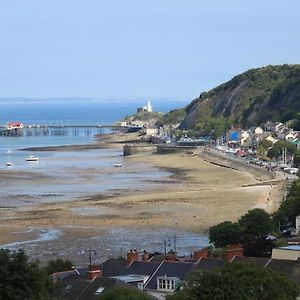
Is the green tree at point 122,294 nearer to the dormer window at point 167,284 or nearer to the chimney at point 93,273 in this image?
the chimney at point 93,273

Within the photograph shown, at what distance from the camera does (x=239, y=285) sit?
71.6ft

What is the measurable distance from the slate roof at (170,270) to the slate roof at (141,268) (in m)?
0.25

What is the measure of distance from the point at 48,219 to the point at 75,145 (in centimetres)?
8731

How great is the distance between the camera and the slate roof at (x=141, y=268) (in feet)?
96.3

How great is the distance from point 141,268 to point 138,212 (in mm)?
29472

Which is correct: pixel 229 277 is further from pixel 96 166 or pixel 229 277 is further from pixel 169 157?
pixel 169 157

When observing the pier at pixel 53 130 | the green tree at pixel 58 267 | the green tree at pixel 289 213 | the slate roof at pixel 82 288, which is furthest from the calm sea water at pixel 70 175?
the pier at pixel 53 130

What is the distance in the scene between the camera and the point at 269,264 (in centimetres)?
2838

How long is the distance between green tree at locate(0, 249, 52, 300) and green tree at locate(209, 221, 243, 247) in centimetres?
1479

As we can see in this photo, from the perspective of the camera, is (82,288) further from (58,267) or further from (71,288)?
(58,267)

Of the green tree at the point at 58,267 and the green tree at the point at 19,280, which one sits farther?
the green tree at the point at 58,267

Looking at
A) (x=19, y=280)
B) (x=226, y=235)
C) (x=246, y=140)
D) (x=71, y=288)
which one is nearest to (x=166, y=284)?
(x=71, y=288)

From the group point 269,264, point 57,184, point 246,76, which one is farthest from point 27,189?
point 246,76

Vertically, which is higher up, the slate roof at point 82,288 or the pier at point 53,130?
the slate roof at point 82,288
